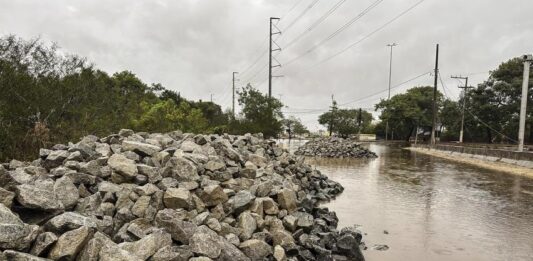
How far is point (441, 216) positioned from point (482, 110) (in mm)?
39346

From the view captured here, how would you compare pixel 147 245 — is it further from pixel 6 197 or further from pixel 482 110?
pixel 482 110

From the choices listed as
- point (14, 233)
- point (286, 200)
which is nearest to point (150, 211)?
point (14, 233)

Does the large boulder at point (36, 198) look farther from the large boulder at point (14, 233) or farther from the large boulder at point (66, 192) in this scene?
the large boulder at point (14, 233)

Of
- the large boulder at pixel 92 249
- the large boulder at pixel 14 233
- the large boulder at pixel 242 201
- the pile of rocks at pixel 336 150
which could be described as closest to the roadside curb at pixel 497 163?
the pile of rocks at pixel 336 150

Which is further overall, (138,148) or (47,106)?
(47,106)

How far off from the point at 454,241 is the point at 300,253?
10.8 feet

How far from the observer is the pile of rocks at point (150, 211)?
406 cm

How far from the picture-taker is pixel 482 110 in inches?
1719

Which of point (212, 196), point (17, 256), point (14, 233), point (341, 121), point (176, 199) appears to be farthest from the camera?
point (341, 121)

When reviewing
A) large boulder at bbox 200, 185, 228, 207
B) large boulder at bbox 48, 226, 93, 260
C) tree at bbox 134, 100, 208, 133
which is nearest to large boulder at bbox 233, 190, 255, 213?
large boulder at bbox 200, 185, 228, 207

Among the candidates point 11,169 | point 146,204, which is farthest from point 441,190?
point 11,169

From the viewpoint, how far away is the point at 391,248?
694 cm

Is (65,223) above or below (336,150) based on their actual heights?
above

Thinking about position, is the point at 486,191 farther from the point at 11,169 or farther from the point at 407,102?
the point at 407,102
